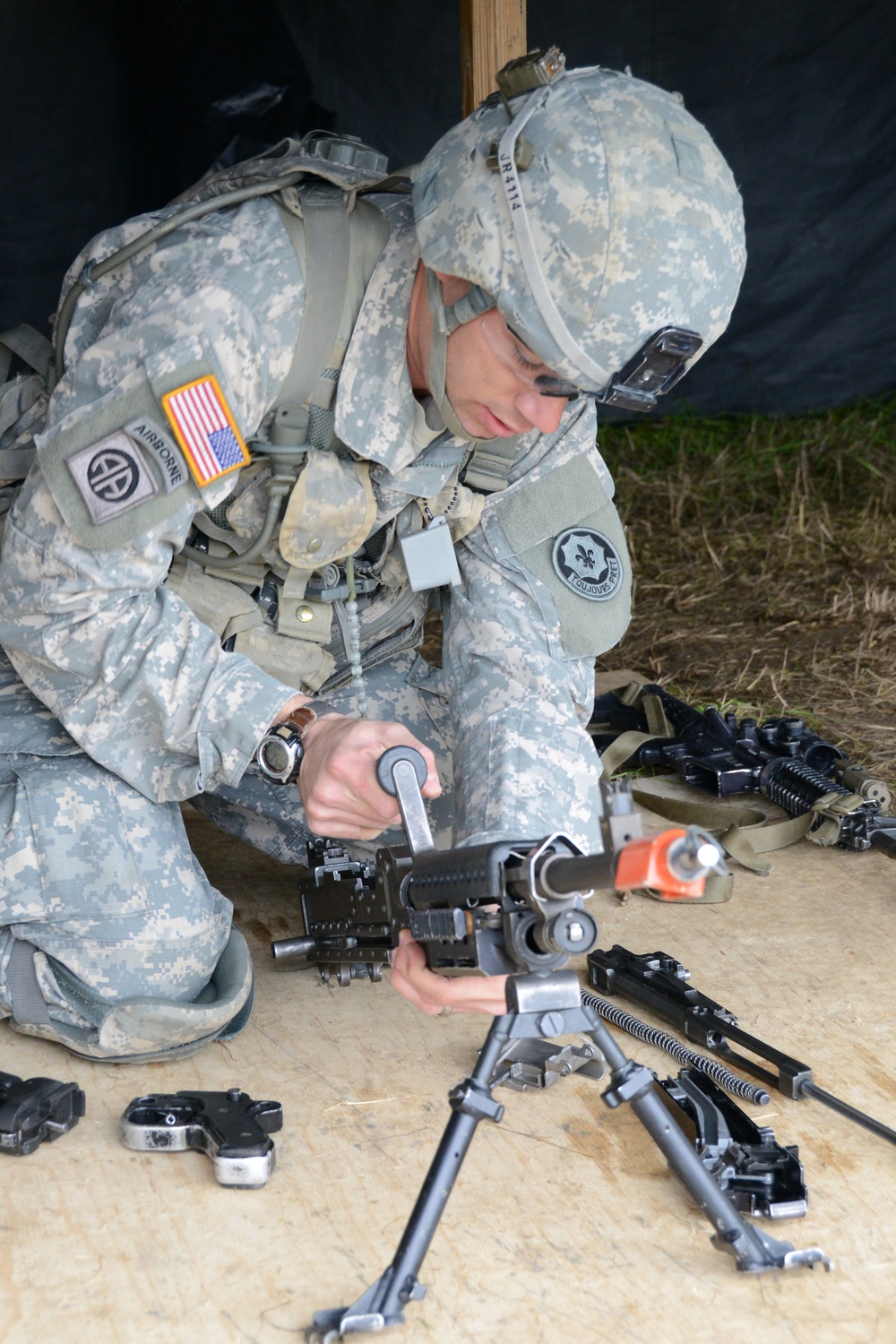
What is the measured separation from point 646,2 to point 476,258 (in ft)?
15.3

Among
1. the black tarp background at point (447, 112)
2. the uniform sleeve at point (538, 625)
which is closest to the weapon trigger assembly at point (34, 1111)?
the uniform sleeve at point (538, 625)

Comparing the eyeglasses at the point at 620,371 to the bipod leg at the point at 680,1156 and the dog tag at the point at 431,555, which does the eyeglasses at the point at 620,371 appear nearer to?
the dog tag at the point at 431,555

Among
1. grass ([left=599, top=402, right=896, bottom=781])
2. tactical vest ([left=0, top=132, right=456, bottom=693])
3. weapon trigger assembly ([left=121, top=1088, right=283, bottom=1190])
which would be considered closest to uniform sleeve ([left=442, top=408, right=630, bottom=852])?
tactical vest ([left=0, top=132, right=456, bottom=693])

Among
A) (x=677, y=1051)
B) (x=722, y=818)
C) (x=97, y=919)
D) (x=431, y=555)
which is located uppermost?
(x=431, y=555)

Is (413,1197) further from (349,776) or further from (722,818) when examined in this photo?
(722,818)

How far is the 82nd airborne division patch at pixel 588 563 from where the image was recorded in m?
2.87

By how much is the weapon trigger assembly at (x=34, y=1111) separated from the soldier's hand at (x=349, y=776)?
58cm

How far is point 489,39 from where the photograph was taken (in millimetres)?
3426

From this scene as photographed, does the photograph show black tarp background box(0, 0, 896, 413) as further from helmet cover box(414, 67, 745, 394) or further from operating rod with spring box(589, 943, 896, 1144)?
operating rod with spring box(589, 943, 896, 1144)

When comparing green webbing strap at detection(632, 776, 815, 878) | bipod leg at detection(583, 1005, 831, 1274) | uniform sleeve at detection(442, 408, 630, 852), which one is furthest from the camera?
green webbing strap at detection(632, 776, 815, 878)

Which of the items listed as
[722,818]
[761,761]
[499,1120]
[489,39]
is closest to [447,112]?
[489,39]

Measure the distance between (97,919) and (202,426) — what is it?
90cm

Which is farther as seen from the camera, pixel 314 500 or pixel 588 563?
pixel 588 563

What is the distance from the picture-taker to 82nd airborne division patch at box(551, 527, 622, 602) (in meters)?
2.87
